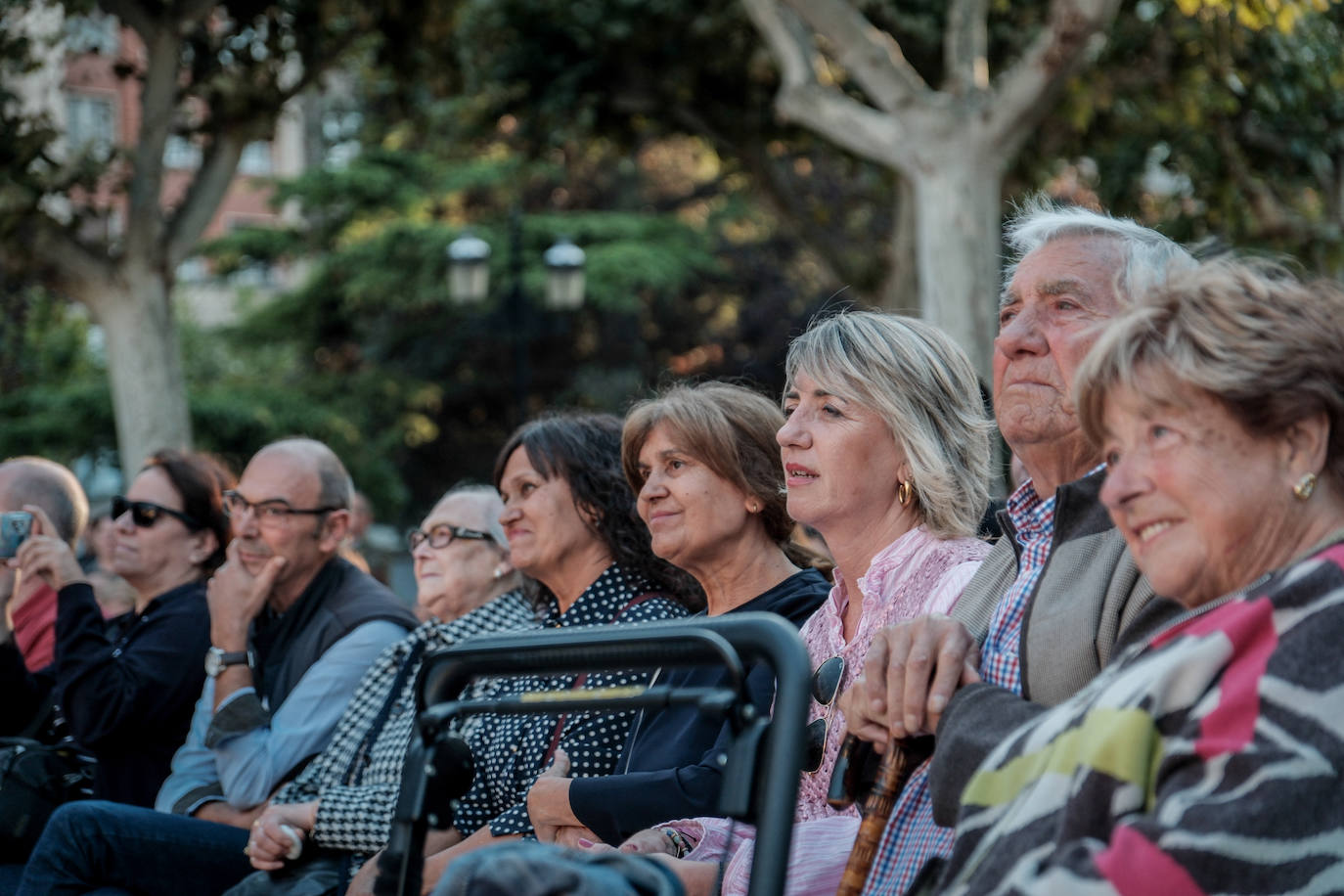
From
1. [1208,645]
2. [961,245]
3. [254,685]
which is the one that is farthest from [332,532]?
[961,245]

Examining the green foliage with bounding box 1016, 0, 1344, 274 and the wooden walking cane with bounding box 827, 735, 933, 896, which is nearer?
the wooden walking cane with bounding box 827, 735, 933, 896

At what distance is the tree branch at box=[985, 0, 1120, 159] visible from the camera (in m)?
8.50

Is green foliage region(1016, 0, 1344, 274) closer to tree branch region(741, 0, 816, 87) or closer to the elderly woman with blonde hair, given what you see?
tree branch region(741, 0, 816, 87)

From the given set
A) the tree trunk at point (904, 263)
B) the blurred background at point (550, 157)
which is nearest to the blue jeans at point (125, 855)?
the blurred background at point (550, 157)

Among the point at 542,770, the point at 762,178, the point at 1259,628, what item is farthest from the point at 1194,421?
the point at 762,178

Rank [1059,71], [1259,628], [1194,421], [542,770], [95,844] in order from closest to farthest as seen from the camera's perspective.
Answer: [1259,628]
[1194,421]
[542,770]
[95,844]
[1059,71]

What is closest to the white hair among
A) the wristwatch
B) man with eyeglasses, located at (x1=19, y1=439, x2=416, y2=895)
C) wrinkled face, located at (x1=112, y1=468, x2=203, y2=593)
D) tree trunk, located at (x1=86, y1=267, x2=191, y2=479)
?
man with eyeglasses, located at (x1=19, y1=439, x2=416, y2=895)

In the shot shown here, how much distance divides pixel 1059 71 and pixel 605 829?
21.7ft

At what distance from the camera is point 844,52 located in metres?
9.19

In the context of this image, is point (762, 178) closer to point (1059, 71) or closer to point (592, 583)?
point (1059, 71)

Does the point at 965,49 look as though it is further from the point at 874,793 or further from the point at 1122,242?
the point at 874,793

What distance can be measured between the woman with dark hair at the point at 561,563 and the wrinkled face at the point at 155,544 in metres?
1.35

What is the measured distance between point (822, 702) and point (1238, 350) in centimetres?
112

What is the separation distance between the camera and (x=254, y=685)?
4.90 m
